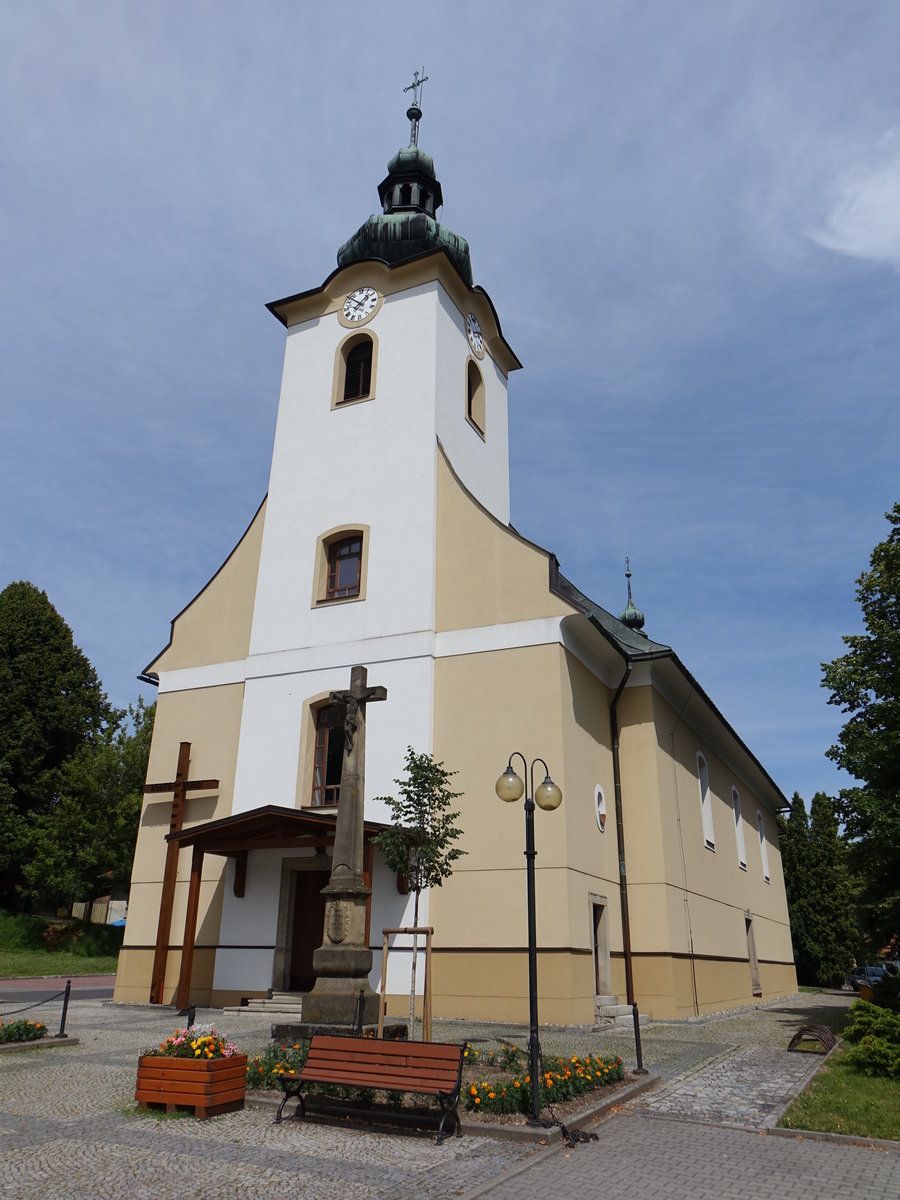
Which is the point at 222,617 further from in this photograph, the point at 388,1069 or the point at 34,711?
the point at 34,711

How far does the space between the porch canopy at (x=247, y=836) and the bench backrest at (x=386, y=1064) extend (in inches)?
285

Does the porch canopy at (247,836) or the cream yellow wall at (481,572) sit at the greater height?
the cream yellow wall at (481,572)

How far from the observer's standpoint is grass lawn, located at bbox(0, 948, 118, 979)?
27.5 m

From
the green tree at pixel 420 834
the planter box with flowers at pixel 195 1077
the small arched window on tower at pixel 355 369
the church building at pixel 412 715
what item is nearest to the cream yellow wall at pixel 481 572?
the church building at pixel 412 715

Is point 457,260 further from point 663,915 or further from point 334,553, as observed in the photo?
point 663,915

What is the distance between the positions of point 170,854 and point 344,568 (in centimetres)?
683

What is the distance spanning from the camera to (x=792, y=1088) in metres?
9.23

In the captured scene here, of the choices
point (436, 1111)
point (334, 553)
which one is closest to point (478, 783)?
point (334, 553)

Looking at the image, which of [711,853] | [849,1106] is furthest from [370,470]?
[849,1106]

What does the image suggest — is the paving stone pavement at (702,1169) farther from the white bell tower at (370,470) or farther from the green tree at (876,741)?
the white bell tower at (370,470)

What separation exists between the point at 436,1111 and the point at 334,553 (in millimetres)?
13723

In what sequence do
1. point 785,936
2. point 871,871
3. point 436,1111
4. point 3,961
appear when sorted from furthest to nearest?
point 785,936 < point 3,961 < point 871,871 < point 436,1111

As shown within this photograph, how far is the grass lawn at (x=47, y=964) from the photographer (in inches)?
1082

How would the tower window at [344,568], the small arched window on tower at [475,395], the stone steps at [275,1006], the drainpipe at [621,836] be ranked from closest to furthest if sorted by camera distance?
the stone steps at [275,1006] < the drainpipe at [621,836] < the tower window at [344,568] < the small arched window on tower at [475,395]
